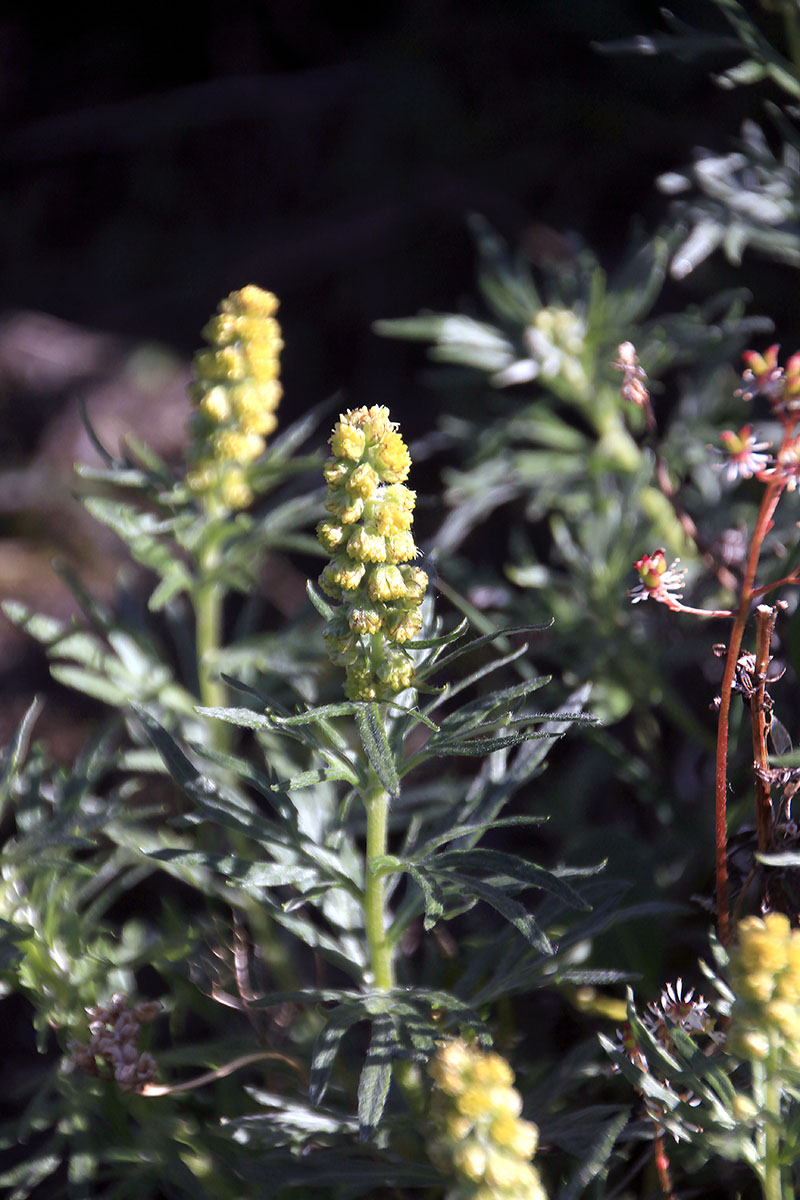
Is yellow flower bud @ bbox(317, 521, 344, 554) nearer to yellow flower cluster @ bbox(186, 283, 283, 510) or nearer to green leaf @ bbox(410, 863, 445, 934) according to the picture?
green leaf @ bbox(410, 863, 445, 934)

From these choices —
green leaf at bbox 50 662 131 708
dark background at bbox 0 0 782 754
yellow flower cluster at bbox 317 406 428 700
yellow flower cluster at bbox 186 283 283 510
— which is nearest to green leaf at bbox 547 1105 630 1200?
yellow flower cluster at bbox 317 406 428 700

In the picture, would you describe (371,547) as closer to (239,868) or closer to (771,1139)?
(239,868)

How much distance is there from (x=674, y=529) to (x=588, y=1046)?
4.13 ft

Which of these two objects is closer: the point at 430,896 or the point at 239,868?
the point at 430,896

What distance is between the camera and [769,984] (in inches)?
46.4

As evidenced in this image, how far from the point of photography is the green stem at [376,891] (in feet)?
5.04

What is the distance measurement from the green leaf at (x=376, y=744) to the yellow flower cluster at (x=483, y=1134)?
35 cm

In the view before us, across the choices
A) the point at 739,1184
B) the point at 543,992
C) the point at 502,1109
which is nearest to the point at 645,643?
the point at 543,992

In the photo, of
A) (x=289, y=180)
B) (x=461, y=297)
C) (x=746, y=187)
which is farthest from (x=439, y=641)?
(x=289, y=180)

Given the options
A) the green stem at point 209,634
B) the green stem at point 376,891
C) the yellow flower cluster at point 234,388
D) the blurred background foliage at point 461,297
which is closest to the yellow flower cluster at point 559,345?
the blurred background foliage at point 461,297

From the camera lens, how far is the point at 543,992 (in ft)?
7.80

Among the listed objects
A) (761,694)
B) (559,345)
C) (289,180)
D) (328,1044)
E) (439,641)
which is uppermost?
(439,641)

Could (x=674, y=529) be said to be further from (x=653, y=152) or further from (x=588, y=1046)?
(x=653, y=152)

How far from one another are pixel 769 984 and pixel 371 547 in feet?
2.24
